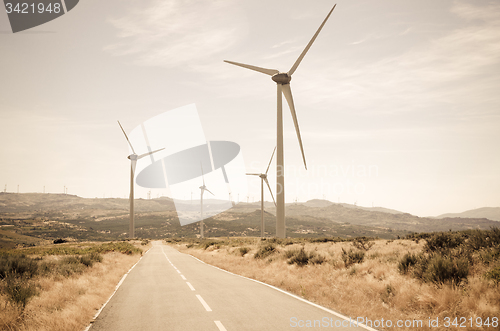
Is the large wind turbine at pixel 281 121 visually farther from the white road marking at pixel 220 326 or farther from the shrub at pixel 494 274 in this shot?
the white road marking at pixel 220 326

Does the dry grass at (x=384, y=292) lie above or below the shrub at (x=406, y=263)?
below

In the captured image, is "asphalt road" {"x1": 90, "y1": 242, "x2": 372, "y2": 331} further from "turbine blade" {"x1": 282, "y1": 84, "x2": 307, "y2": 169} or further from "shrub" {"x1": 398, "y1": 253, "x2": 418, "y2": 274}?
"turbine blade" {"x1": 282, "y1": 84, "x2": 307, "y2": 169}

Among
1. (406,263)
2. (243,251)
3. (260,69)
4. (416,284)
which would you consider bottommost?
(243,251)

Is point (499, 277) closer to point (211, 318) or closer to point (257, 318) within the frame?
point (257, 318)

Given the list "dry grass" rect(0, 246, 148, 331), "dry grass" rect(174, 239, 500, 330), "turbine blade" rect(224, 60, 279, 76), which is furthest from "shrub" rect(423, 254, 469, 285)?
"turbine blade" rect(224, 60, 279, 76)

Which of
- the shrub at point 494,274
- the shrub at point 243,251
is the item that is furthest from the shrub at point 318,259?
the shrub at point 243,251

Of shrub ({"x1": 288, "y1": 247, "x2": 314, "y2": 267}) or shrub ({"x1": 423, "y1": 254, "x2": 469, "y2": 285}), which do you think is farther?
shrub ({"x1": 288, "y1": 247, "x2": 314, "y2": 267})

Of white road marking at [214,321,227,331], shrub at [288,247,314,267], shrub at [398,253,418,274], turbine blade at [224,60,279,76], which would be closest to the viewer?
white road marking at [214,321,227,331]

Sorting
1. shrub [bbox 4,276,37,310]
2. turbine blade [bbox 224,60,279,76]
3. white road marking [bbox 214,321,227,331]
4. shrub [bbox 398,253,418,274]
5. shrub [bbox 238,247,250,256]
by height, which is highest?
turbine blade [bbox 224,60,279,76]

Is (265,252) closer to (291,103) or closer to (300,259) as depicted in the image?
(300,259)

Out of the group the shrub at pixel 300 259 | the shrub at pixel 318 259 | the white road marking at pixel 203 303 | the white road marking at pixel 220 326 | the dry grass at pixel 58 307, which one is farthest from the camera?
the shrub at pixel 300 259

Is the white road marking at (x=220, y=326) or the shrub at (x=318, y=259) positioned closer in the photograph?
the white road marking at (x=220, y=326)

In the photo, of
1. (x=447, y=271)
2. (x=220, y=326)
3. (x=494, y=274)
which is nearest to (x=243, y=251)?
(x=447, y=271)

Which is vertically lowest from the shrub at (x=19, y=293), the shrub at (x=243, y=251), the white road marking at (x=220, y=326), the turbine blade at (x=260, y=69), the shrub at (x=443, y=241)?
the shrub at (x=243, y=251)
